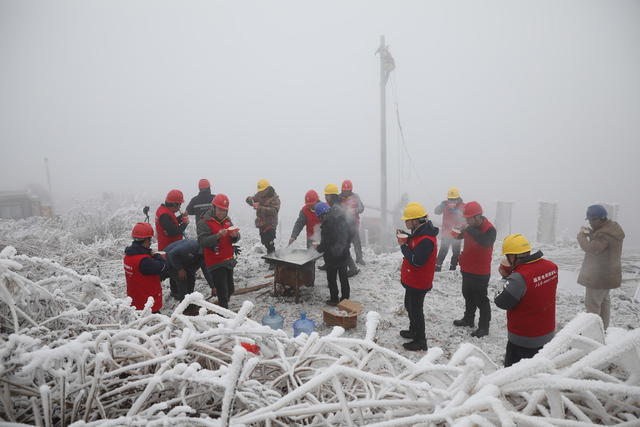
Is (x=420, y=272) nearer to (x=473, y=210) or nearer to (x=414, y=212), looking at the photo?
(x=414, y=212)

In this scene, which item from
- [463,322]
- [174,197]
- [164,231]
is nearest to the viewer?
[463,322]

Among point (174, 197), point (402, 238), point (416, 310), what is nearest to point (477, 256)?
point (416, 310)

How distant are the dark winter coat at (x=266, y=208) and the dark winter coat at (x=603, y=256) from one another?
5.53 metres

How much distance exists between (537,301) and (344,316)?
2.78 m

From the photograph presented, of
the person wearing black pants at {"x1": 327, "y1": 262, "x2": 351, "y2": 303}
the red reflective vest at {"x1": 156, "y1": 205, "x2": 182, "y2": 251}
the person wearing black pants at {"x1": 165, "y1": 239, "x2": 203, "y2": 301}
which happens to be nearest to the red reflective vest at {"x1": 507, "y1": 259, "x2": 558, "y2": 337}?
the person wearing black pants at {"x1": 327, "y1": 262, "x2": 351, "y2": 303}

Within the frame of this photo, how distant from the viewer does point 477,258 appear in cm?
482

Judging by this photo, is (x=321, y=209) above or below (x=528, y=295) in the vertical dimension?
above

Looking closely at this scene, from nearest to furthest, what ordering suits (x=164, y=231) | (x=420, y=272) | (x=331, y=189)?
(x=420, y=272), (x=164, y=231), (x=331, y=189)

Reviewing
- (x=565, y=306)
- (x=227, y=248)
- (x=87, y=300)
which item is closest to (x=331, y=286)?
(x=227, y=248)

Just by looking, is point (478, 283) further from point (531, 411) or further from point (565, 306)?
point (531, 411)

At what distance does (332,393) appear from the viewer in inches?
41.2

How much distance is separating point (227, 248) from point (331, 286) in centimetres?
208

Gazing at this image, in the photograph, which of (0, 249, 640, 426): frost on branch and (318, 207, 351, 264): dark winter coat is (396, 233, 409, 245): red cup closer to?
(318, 207, 351, 264): dark winter coat

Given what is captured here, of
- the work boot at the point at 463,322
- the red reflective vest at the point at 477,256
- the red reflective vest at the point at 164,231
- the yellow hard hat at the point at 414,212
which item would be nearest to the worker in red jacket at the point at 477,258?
the red reflective vest at the point at 477,256
